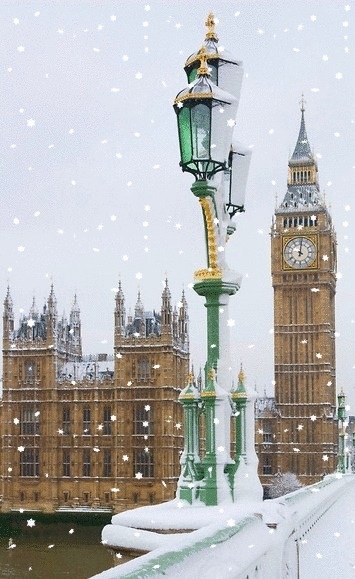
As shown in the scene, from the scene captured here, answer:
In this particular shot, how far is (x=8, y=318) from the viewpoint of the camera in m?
53.4

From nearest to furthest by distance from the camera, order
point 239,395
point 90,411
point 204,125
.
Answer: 1. point 204,125
2. point 239,395
3. point 90,411

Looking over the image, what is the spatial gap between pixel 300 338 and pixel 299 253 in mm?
5950

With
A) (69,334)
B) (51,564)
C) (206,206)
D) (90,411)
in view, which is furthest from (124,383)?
(206,206)

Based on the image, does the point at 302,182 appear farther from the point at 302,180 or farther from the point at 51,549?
the point at 51,549

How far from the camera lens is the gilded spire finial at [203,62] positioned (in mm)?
5617

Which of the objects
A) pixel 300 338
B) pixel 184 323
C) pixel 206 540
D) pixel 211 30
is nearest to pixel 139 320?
pixel 184 323

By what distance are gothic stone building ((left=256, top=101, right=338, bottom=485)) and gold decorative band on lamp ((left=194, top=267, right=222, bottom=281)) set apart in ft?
192

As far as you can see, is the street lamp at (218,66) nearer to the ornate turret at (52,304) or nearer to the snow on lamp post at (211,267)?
the snow on lamp post at (211,267)

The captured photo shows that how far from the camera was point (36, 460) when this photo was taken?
172 feet

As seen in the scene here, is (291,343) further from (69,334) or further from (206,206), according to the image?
(206,206)

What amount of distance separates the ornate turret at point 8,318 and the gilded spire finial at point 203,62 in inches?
1900

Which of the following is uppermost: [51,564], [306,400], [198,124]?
[198,124]

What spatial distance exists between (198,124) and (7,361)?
49.0 meters

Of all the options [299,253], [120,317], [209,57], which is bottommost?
[209,57]
